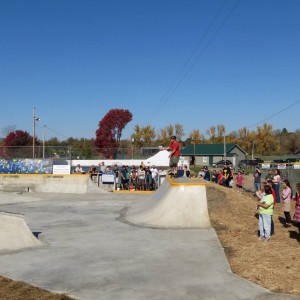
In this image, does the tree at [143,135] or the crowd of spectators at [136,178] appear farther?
the tree at [143,135]

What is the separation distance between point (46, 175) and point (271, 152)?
9311 centimetres

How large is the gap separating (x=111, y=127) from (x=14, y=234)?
2703 inches

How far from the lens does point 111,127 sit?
77312 millimetres

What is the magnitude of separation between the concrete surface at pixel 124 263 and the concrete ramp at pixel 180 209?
0.57 metres

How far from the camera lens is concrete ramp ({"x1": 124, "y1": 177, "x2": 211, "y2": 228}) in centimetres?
1187

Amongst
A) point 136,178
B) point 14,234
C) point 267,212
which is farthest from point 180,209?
point 136,178

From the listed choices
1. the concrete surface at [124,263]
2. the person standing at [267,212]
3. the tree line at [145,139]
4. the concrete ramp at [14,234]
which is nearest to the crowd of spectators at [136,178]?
the concrete surface at [124,263]

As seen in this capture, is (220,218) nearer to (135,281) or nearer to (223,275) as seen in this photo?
(223,275)

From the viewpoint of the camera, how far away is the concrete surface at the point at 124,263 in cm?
611

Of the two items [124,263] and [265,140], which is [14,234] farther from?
[265,140]

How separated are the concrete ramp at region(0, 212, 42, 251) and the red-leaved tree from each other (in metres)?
65.6

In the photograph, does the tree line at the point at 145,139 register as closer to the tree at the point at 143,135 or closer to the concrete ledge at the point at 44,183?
the tree at the point at 143,135

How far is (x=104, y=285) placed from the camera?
640 centimetres

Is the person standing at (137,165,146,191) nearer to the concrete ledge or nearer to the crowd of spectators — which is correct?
the crowd of spectators
